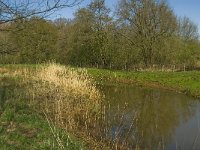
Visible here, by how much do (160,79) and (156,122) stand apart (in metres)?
15.4

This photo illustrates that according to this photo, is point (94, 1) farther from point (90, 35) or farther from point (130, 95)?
point (130, 95)

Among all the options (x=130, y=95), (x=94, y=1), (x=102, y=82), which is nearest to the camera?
(x=130, y=95)

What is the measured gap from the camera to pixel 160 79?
2934 cm

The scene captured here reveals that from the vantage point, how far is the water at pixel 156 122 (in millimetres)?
11047

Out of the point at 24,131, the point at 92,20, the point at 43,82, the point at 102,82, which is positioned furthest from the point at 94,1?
the point at 24,131

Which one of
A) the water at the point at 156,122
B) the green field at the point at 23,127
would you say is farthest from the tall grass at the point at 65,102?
the water at the point at 156,122

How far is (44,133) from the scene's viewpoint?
8.98 metres

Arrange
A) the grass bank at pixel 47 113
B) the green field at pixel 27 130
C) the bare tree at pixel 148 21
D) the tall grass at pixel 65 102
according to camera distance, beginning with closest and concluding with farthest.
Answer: the green field at pixel 27 130
the grass bank at pixel 47 113
the tall grass at pixel 65 102
the bare tree at pixel 148 21

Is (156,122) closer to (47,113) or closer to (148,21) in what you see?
(47,113)

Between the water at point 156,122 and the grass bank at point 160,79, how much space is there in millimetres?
3470

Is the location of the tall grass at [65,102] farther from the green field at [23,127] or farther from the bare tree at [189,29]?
the bare tree at [189,29]

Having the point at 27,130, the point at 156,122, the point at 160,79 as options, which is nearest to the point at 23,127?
the point at 27,130

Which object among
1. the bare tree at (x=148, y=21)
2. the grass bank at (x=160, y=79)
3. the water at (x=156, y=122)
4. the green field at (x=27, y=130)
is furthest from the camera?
the bare tree at (x=148, y=21)

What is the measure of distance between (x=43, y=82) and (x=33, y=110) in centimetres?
559
